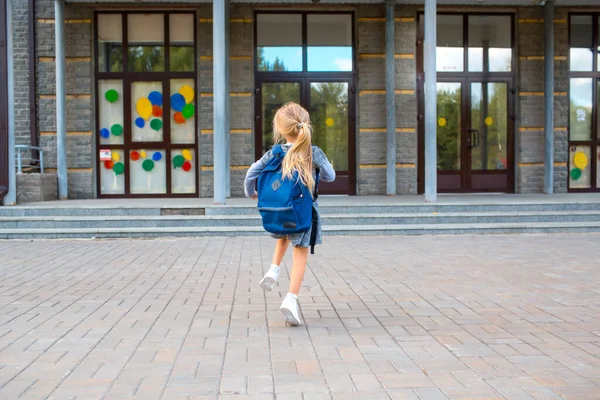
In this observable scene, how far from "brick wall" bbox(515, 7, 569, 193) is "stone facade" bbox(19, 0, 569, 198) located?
0.07 ft

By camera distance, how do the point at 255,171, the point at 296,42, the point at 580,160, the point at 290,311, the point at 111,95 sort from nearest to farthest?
1. the point at 290,311
2. the point at 255,171
3. the point at 111,95
4. the point at 296,42
5. the point at 580,160

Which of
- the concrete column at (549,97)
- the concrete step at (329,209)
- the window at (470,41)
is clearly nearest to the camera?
the concrete step at (329,209)

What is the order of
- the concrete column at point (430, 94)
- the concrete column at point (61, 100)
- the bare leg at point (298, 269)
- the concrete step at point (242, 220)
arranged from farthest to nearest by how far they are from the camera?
the concrete column at point (61, 100) < the concrete column at point (430, 94) < the concrete step at point (242, 220) < the bare leg at point (298, 269)

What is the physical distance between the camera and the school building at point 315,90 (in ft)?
46.7

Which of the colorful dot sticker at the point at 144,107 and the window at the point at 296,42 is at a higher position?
the window at the point at 296,42

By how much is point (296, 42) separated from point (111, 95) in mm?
4025

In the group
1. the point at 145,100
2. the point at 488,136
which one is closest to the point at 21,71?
the point at 145,100

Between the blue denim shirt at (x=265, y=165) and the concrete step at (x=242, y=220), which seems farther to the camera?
the concrete step at (x=242, y=220)

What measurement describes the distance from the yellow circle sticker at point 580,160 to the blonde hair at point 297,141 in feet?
39.1

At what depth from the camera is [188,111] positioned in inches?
567

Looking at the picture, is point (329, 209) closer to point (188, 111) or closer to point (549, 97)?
point (188, 111)

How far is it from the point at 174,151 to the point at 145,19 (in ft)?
9.14

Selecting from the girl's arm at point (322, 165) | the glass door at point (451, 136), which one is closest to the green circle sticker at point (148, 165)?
the glass door at point (451, 136)

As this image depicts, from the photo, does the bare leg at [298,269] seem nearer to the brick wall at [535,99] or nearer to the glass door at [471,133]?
the glass door at [471,133]
